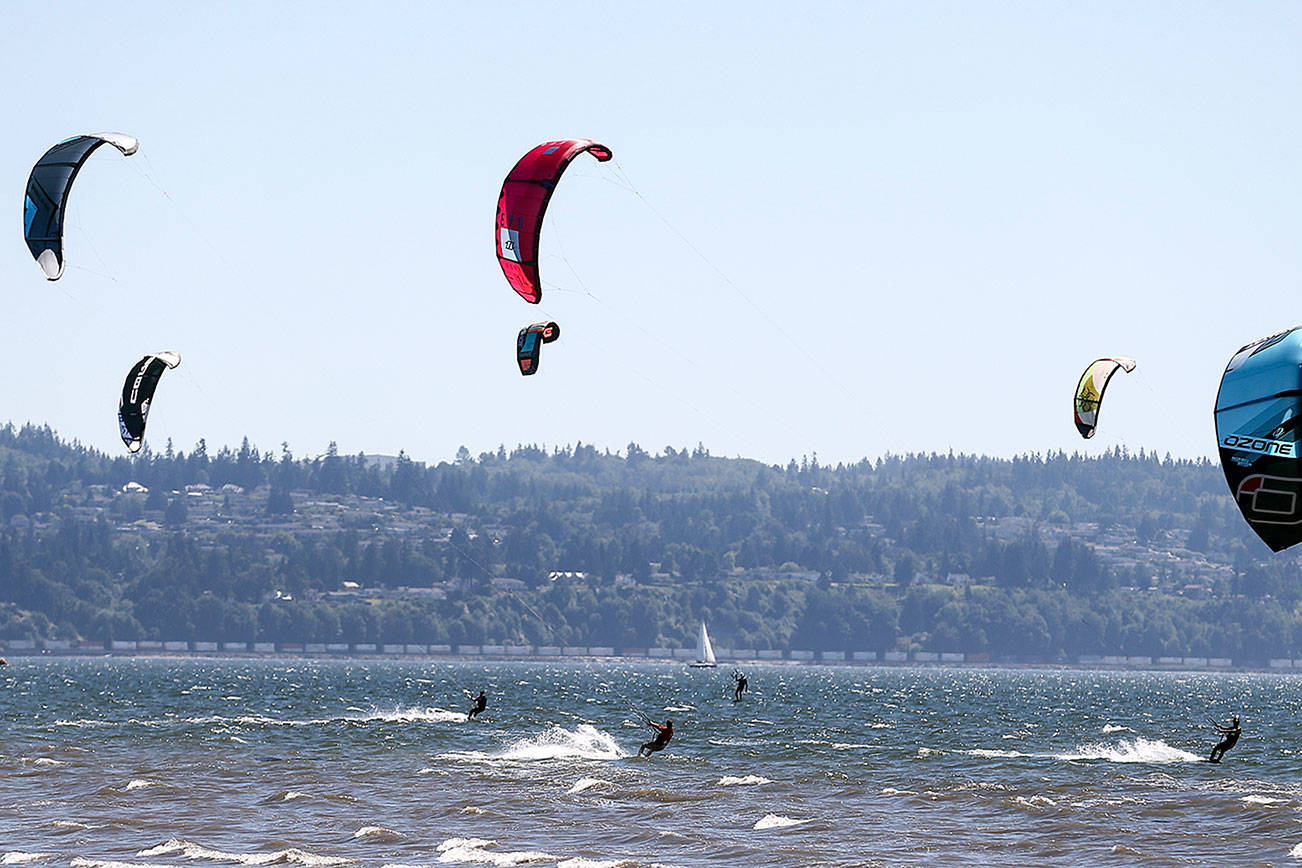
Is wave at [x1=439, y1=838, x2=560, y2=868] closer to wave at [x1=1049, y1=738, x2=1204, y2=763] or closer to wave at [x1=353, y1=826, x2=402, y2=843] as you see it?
wave at [x1=353, y1=826, x2=402, y2=843]

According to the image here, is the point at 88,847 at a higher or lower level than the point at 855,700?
higher

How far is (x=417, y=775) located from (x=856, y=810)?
1025cm

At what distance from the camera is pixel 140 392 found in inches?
1704

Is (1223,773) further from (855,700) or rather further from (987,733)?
(855,700)

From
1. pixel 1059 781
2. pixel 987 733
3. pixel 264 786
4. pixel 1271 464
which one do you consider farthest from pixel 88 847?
pixel 987 733

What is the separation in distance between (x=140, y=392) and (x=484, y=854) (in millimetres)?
20861

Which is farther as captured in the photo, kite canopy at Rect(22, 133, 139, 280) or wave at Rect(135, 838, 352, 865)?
kite canopy at Rect(22, 133, 139, 280)

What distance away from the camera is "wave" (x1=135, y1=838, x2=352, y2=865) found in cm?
2573

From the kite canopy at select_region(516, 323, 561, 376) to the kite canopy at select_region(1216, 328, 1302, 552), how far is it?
912 inches

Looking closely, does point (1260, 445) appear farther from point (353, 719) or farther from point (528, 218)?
point (353, 719)

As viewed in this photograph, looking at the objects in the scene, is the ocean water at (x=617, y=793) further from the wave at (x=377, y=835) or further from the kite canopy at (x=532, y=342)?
the kite canopy at (x=532, y=342)

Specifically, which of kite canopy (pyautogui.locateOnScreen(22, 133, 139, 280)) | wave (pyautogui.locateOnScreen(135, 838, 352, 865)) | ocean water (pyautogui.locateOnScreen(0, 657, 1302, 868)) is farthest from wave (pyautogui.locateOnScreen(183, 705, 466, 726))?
wave (pyautogui.locateOnScreen(135, 838, 352, 865))

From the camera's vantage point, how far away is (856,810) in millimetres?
33281

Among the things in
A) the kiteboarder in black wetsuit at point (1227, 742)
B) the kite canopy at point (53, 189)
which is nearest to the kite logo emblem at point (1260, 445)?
the kite canopy at point (53, 189)
